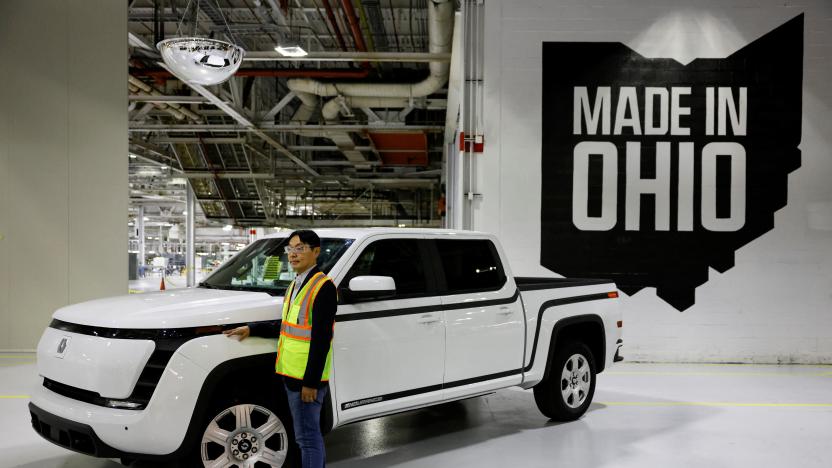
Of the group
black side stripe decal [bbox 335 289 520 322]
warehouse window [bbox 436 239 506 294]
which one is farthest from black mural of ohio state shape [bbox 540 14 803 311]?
black side stripe decal [bbox 335 289 520 322]

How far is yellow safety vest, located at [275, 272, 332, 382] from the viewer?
368 centimetres

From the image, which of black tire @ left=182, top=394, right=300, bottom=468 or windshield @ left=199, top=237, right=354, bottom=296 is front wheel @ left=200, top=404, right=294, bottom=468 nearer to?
black tire @ left=182, top=394, right=300, bottom=468

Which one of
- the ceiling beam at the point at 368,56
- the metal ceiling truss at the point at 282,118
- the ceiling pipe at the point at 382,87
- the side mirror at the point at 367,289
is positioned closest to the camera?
the side mirror at the point at 367,289

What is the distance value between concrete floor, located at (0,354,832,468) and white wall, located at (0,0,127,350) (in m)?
1.69

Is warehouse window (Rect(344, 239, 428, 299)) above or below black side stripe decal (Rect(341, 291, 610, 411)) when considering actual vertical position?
above

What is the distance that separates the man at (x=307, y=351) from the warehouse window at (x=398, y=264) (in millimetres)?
850

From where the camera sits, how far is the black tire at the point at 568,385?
239 inches

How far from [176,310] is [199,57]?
358 cm

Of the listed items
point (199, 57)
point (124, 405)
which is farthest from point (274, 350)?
point (199, 57)

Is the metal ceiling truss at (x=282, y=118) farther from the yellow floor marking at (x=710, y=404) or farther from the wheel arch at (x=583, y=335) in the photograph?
the yellow floor marking at (x=710, y=404)

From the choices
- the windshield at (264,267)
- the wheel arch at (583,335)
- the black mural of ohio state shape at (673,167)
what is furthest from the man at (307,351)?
the black mural of ohio state shape at (673,167)

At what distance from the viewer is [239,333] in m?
3.91

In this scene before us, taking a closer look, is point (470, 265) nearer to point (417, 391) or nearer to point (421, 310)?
point (421, 310)

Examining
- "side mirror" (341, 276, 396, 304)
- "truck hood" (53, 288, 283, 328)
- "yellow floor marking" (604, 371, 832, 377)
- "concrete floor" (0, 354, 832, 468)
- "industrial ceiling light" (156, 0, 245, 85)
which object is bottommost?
"yellow floor marking" (604, 371, 832, 377)
